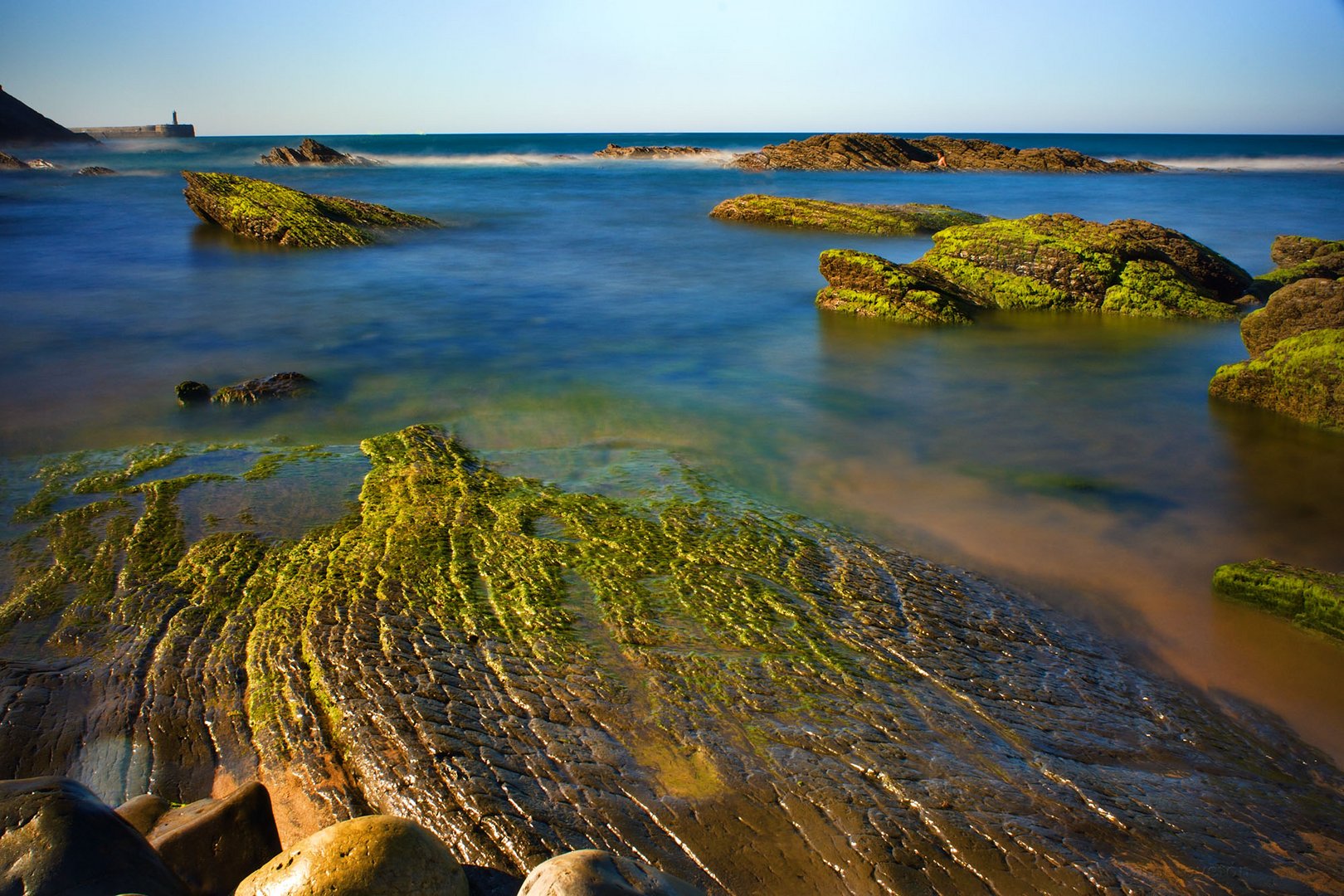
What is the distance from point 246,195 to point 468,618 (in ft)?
63.6

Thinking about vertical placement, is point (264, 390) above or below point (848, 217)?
below

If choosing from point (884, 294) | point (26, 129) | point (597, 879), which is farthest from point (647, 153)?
point (597, 879)

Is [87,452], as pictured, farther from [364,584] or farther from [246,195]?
[246,195]

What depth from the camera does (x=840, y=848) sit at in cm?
284

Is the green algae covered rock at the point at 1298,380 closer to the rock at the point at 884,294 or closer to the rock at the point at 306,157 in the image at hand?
the rock at the point at 884,294

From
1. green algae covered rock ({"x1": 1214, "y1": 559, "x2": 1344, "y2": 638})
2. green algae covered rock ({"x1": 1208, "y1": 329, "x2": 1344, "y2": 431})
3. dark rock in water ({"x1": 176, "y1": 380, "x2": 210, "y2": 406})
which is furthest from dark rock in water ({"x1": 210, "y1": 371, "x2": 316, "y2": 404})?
green algae covered rock ({"x1": 1208, "y1": 329, "x2": 1344, "y2": 431})

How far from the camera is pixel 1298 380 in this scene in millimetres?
8094

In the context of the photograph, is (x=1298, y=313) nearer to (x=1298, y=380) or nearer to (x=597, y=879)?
(x=1298, y=380)

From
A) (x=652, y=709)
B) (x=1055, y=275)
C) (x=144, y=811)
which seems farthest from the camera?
(x=1055, y=275)

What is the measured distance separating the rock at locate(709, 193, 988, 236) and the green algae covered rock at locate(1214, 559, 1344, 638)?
54.7 ft

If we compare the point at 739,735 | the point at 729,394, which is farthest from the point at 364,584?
the point at 729,394

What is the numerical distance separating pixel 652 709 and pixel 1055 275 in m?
12.1

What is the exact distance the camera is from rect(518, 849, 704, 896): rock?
2217 millimetres

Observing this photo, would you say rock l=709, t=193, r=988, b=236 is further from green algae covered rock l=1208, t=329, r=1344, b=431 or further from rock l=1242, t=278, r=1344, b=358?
green algae covered rock l=1208, t=329, r=1344, b=431
